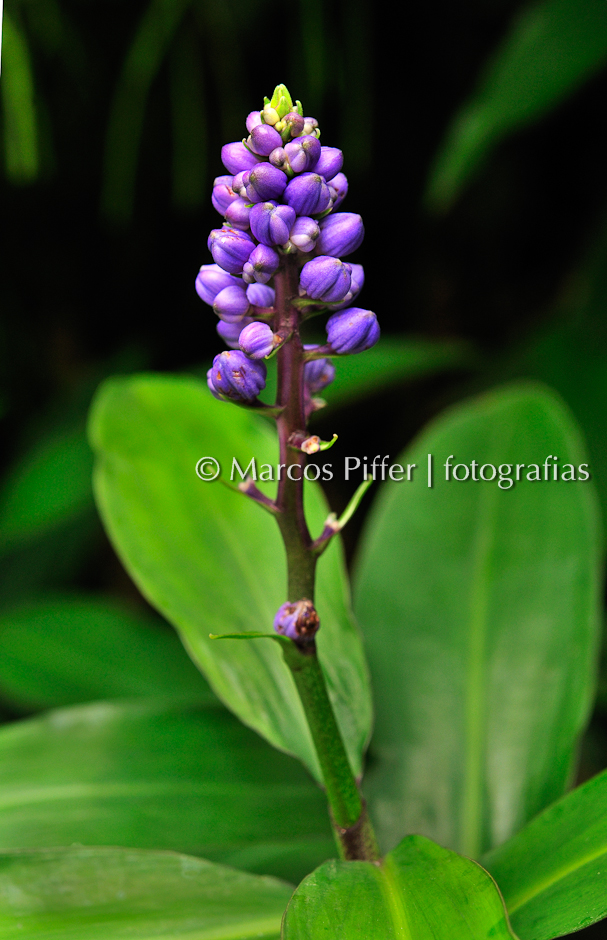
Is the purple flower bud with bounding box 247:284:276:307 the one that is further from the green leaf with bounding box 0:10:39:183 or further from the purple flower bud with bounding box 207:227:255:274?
the green leaf with bounding box 0:10:39:183

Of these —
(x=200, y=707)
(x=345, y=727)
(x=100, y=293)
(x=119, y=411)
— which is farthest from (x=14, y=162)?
(x=345, y=727)

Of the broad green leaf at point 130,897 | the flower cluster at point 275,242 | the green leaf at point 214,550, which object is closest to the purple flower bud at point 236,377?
the flower cluster at point 275,242

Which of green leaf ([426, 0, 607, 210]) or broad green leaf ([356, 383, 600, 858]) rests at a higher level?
green leaf ([426, 0, 607, 210])

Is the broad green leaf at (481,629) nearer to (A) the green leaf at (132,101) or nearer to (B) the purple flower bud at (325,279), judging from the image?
(B) the purple flower bud at (325,279)

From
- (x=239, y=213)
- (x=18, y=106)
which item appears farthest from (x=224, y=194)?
(x=18, y=106)

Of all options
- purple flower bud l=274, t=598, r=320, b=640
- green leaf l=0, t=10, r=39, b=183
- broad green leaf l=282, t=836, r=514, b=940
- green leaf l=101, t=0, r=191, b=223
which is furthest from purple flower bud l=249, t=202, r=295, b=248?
green leaf l=101, t=0, r=191, b=223
